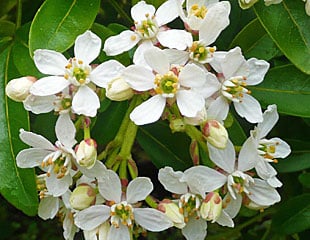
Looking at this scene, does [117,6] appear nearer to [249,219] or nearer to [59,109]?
[59,109]

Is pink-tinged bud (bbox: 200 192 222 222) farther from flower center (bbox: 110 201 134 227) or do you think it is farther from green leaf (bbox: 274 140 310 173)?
green leaf (bbox: 274 140 310 173)

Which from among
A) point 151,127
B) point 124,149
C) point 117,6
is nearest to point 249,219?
point 151,127

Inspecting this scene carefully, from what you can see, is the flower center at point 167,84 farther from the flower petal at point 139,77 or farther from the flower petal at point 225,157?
the flower petal at point 225,157

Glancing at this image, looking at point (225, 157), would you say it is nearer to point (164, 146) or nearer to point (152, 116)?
point (152, 116)

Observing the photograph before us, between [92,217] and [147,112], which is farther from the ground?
[147,112]

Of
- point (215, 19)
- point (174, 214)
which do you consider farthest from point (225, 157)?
point (215, 19)
